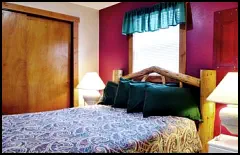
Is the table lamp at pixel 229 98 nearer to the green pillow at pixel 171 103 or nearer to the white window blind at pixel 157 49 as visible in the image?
the green pillow at pixel 171 103

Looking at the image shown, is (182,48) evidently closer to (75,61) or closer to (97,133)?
(97,133)

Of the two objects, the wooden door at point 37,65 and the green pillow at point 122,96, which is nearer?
the green pillow at point 122,96

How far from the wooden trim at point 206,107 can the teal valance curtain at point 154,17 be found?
72 centimetres

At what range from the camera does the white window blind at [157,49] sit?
285 cm

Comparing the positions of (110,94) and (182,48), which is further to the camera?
(110,94)

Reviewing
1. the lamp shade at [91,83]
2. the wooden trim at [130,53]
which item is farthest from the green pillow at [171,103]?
the lamp shade at [91,83]

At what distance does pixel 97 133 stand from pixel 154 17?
6.12 feet

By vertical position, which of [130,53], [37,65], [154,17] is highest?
[154,17]

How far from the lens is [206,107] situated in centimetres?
236

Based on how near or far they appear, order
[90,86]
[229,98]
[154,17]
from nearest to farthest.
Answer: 1. [229,98]
2. [154,17]
3. [90,86]

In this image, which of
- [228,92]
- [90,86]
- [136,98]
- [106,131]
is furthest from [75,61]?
[228,92]

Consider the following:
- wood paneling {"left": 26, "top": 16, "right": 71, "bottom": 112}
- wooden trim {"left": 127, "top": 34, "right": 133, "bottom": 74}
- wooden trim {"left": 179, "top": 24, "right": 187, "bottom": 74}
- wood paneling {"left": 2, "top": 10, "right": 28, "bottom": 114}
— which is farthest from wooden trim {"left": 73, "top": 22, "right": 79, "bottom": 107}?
wooden trim {"left": 179, "top": 24, "right": 187, "bottom": 74}

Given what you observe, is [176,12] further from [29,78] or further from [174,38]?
[29,78]

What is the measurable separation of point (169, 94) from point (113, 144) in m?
1.06
